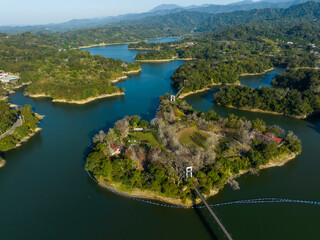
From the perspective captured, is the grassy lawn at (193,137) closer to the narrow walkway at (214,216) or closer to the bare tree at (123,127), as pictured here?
the narrow walkway at (214,216)

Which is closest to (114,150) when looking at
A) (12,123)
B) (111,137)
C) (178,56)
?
(111,137)

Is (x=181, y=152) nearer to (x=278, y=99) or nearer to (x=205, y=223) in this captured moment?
(x=205, y=223)

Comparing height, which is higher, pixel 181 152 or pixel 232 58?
pixel 232 58

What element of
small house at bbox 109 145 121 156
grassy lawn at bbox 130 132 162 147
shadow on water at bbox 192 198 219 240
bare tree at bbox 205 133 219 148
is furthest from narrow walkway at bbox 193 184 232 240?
small house at bbox 109 145 121 156

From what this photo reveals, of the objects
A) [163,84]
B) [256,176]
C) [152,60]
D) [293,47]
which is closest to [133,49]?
[152,60]

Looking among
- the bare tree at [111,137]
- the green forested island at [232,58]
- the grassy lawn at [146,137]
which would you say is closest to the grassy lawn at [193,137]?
the grassy lawn at [146,137]

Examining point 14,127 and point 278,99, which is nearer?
point 14,127

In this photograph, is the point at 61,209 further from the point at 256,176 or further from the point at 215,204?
the point at 256,176
